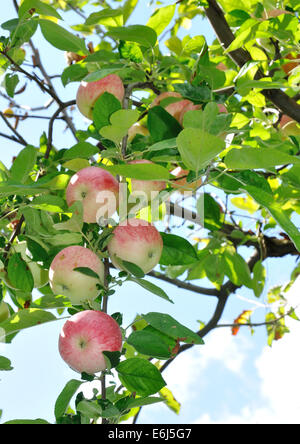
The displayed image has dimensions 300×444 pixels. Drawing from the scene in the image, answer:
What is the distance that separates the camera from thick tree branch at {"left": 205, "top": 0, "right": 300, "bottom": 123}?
1.73 metres

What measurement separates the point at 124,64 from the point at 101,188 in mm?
375

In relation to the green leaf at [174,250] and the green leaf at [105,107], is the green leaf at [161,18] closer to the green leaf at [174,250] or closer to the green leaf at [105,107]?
the green leaf at [105,107]

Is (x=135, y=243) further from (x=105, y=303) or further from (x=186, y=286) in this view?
(x=186, y=286)

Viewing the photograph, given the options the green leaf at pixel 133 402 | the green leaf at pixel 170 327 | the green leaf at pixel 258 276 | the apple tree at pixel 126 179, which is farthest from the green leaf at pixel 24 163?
the green leaf at pixel 258 276

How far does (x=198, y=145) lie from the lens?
963mm

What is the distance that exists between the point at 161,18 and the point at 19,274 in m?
0.80

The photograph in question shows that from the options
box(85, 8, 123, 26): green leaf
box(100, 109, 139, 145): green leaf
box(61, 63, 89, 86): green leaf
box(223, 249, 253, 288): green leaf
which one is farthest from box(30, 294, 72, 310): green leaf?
box(223, 249, 253, 288): green leaf

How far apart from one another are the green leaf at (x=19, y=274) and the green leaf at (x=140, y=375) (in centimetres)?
46

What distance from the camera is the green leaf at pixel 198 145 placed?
0.94 meters

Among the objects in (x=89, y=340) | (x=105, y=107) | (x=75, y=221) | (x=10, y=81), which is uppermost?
(x=10, y=81)

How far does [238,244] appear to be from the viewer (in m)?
2.39

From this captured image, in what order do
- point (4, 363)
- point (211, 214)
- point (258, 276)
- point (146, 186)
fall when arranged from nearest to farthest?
1. point (4, 363)
2. point (146, 186)
3. point (211, 214)
4. point (258, 276)

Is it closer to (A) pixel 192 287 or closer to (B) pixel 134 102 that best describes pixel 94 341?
(B) pixel 134 102

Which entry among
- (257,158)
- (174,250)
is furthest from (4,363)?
(257,158)
